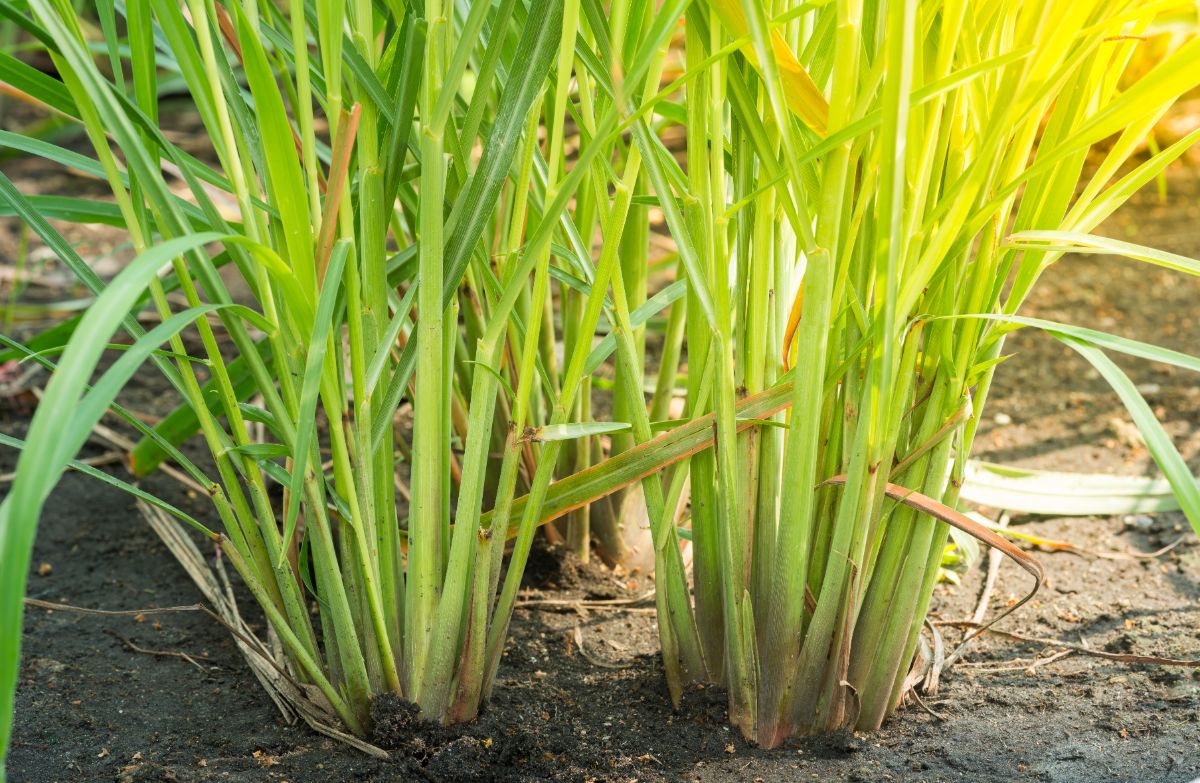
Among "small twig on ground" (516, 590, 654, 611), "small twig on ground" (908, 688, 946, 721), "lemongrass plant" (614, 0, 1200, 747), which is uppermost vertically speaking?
"lemongrass plant" (614, 0, 1200, 747)

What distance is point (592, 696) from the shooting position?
886 millimetres

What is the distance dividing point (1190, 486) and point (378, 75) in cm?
55

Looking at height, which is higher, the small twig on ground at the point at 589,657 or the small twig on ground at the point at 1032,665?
the small twig on ground at the point at 1032,665

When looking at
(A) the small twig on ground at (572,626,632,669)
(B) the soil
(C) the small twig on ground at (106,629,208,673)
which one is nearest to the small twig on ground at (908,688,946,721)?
(B) the soil

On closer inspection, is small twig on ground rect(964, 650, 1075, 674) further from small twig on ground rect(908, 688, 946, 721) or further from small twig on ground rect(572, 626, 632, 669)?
small twig on ground rect(572, 626, 632, 669)

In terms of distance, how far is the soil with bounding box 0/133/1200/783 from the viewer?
0.76 metres

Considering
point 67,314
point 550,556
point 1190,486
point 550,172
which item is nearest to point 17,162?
point 67,314

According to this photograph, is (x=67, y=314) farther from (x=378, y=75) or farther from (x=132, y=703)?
(x=378, y=75)

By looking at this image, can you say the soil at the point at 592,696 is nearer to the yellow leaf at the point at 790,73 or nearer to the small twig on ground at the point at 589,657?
the small twig on ground at the point at 589,657

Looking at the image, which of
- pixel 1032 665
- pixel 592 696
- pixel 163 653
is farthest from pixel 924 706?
pixel 163 653

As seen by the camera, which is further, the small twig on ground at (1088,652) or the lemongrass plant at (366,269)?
the small twig on ground at (1088,652)

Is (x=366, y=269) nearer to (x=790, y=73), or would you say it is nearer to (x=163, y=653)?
(x=790, y=73)

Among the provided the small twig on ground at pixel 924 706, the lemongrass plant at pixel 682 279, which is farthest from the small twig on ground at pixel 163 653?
the small twig on ground at pixel 924 706

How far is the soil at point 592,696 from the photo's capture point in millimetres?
758
